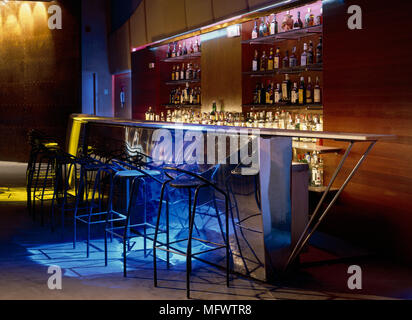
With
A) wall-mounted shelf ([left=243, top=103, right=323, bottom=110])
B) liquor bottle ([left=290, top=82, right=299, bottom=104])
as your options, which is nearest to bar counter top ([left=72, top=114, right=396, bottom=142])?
wall-mounted shelf ([left=243, top=103, right=323, bottom=110])

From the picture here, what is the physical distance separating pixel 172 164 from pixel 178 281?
99 centimetres

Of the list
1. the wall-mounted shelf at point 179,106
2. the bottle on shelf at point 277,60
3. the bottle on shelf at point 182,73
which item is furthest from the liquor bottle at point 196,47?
the bottle on shelf at point 277,60

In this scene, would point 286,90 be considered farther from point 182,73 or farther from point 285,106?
point 182,73

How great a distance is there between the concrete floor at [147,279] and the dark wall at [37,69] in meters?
6.54

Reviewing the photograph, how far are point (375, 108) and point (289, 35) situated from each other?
1584mm

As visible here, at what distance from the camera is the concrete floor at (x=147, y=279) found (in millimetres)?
3234

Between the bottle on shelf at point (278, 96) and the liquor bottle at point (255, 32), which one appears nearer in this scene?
the bottle on shelf at point (278, 96)

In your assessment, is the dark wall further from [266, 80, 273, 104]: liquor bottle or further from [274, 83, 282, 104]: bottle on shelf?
[274, 83, 282, 104]: bottle on shelf

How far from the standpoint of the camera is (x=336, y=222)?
182 inches

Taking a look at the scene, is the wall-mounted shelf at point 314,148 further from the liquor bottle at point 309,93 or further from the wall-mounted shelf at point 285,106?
the liquor bottle at point 309,93

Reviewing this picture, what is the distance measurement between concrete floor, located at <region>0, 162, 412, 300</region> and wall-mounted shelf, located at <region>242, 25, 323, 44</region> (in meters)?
2.16

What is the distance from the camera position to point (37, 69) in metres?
10.6

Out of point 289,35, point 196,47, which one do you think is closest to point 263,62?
point 289,35

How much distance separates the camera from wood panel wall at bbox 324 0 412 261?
3.86 metres
